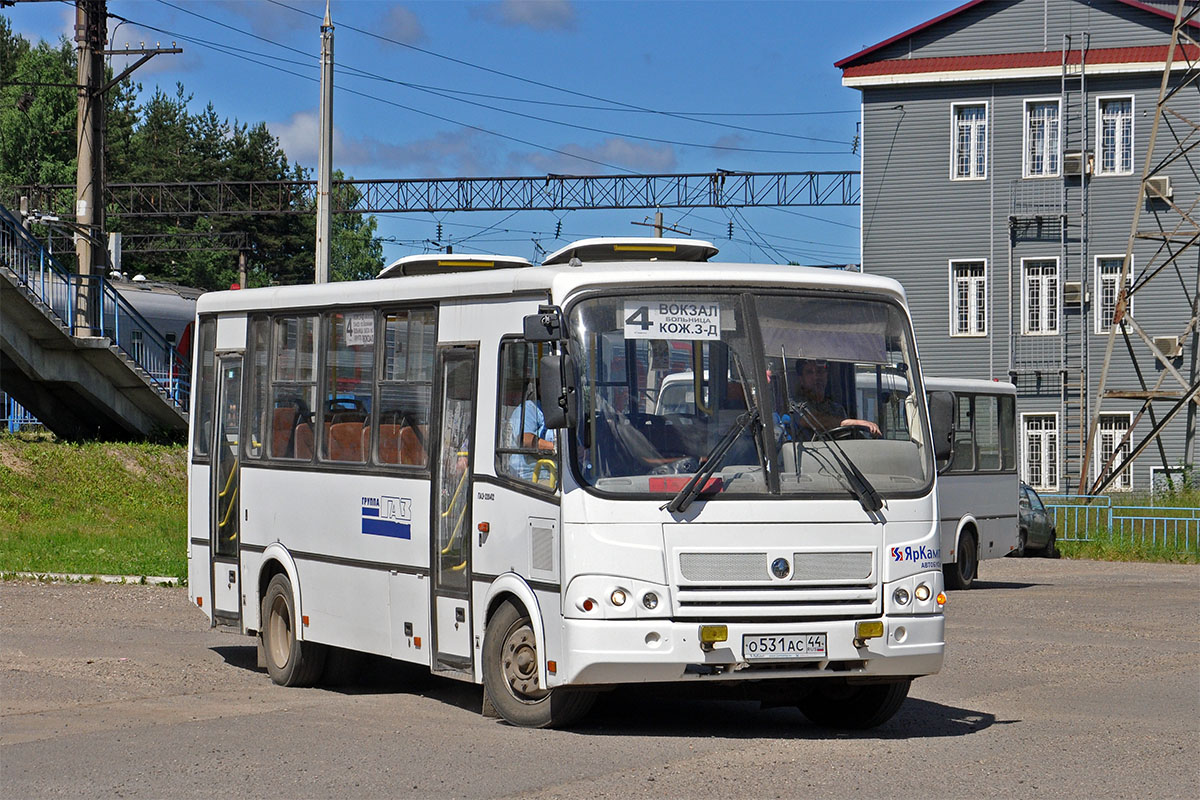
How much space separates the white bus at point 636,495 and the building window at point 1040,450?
113ft

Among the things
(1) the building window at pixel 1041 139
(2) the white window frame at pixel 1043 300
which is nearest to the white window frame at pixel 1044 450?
(2) the white window frame at pixel 1043 300

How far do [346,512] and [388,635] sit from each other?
108 cm

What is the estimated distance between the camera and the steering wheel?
10797 mm

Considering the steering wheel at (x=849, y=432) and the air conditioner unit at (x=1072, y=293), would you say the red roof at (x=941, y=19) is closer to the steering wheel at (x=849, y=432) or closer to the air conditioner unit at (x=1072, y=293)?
the air conditioner unit at (x=1072, y=293)

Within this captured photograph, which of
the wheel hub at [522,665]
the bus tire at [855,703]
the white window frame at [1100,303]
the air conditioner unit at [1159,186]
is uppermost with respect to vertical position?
the air conditioner unit at [1159,186]

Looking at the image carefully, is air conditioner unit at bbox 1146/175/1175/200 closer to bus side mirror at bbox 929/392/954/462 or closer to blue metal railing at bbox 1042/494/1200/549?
blue metal railing at bbox 1042/494/1200/549

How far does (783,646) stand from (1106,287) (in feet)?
120

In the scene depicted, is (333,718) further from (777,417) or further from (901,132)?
(901,132)

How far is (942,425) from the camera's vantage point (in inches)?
458

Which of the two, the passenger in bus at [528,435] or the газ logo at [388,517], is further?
the газ logo at [388,517]

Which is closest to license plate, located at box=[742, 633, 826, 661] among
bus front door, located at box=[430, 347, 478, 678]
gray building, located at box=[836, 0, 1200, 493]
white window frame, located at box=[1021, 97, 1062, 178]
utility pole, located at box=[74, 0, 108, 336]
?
bus front door, located at box=[430, 347, 478, 678]

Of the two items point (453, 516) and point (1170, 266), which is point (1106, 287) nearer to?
point (1170, 266)

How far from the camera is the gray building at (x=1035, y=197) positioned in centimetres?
4409

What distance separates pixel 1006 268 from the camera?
1790 inches
